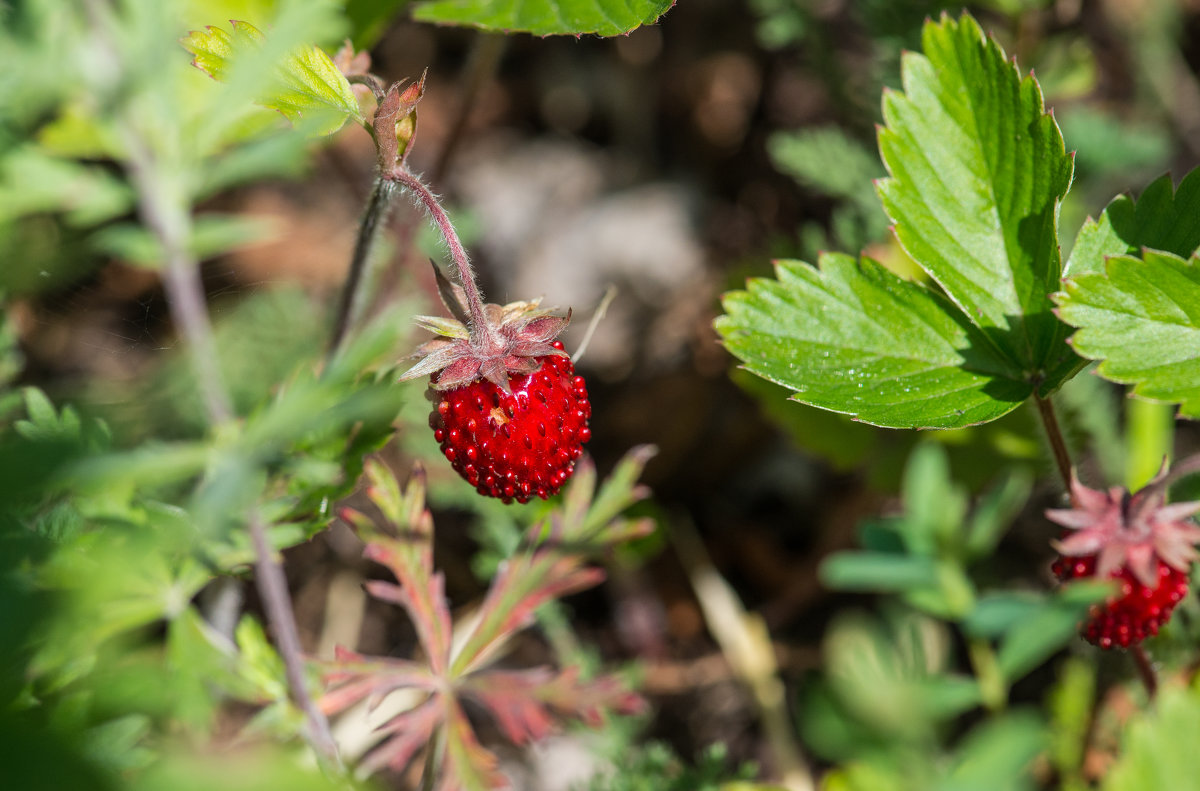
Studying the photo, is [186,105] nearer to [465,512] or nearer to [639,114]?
[465,512]

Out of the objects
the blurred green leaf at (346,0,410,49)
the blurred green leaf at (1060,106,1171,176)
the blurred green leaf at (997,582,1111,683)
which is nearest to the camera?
the blurred green leaf at (997,582,1111,683)

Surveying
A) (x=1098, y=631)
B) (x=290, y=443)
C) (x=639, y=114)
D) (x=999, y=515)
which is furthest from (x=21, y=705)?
(x=639, y=114)

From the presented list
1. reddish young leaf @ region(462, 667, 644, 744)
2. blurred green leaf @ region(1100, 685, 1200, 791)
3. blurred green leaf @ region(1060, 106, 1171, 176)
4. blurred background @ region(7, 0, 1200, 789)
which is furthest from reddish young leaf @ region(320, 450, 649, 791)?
blurred green leaf @ region(1060, 106, 1171, 176)

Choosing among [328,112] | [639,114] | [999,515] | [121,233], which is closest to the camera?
[328,112]

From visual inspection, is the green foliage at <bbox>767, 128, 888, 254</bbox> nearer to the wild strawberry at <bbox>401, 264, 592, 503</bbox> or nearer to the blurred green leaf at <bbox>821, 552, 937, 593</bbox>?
the blurred green leaf at <bbox>821, 552, 937, 593</bbox>

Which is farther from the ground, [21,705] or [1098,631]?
[21,705]

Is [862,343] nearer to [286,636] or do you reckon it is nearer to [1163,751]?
[1163,751]
